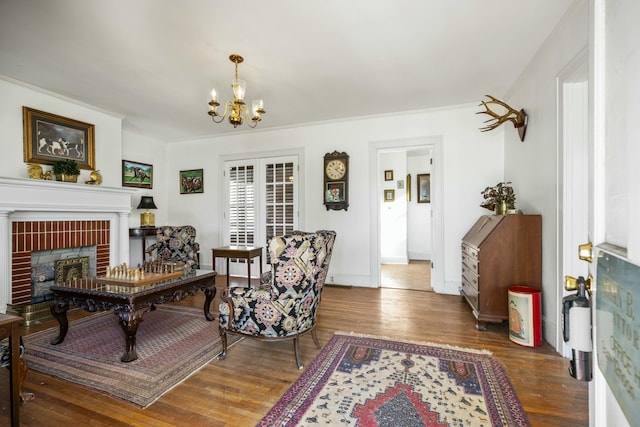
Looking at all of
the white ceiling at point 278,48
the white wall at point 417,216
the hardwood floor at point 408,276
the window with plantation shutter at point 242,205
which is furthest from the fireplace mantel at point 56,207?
the white wall at point 417,216

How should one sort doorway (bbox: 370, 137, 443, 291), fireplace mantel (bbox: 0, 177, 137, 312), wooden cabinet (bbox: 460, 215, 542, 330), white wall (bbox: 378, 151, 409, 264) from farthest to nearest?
white wall (bbox: 378, 151, 409, 264) → doorway (bbox: 370, 137, 443, 291) → fireplace mantel (bbox: 0, 177, 137, 312) → wooden cabinet (bbox: 460, 215, 542, 330)

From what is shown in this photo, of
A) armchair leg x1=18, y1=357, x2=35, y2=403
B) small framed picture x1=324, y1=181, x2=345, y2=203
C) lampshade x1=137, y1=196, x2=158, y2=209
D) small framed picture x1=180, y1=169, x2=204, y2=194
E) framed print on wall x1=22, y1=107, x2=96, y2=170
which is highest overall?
framed print on wall x1=22, y1=107, x2=96, y2=170

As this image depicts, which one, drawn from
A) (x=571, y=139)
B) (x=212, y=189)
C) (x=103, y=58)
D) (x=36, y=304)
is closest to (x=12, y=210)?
(x=36, y=304)

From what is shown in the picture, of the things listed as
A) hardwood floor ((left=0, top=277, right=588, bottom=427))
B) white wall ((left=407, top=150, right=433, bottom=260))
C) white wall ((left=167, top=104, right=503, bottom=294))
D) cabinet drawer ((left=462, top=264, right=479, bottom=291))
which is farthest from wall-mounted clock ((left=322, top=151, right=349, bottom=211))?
white wall ((left=407, top=150, right=433, bottom=260))

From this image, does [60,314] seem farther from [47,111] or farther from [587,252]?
[587,252]

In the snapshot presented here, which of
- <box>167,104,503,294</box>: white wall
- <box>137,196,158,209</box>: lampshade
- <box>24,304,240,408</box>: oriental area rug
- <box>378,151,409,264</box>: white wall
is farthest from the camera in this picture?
<box>378,151,409,264</box>: white wall

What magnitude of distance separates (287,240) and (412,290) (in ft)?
10.00

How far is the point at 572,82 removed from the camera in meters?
2.29

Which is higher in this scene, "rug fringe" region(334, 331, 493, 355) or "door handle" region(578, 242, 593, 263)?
"door handle" region(578, 242, 593, 263)

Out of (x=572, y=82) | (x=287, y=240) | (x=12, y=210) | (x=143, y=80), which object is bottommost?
(x=287, y=240)

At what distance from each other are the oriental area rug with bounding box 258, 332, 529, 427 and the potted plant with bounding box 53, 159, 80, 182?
12.5ft

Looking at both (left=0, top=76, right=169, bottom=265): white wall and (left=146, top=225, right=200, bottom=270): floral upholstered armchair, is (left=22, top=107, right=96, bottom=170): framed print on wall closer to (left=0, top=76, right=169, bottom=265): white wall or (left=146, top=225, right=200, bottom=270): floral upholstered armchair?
(left=0, top=76, right=169, bottom=265): white wall

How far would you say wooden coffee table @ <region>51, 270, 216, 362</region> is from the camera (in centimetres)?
223

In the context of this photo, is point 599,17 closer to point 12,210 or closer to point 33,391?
point 33,391
